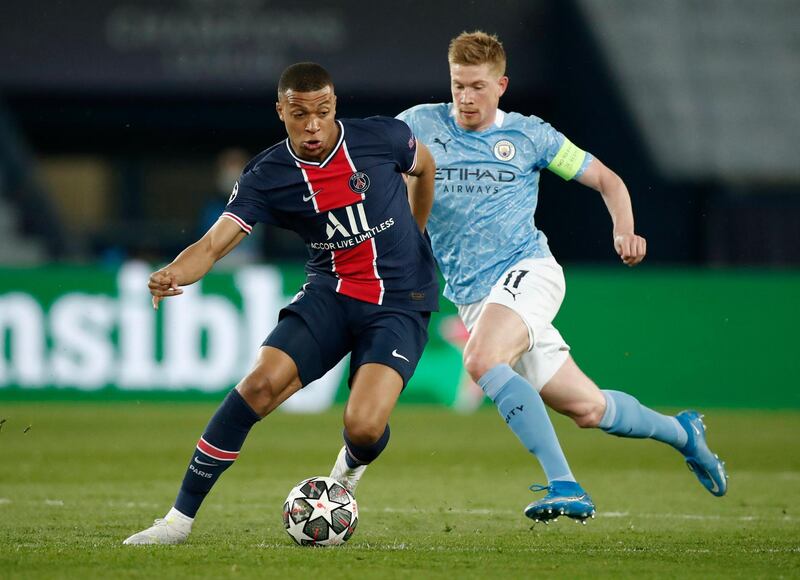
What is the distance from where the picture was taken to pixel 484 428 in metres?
11.8

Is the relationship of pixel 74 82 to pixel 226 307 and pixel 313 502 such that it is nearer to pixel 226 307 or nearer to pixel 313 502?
pixel 226 307

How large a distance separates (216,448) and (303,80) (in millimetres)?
1525

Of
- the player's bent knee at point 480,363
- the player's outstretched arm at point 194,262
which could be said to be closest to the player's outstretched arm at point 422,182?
the player's bent knee at point 480,363

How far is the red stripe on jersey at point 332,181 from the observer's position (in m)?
5.91

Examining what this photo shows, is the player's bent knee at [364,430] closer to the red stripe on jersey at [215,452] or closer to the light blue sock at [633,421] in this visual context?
the red stripe on jersey at [215,452]

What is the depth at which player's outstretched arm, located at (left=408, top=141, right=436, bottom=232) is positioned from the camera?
6168 millimetres

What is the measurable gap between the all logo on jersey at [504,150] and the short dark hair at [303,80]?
37.8 inches

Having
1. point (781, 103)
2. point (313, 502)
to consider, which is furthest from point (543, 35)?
point (313, 502)

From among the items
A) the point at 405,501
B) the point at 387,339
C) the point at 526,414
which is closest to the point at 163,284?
the point at 387,339

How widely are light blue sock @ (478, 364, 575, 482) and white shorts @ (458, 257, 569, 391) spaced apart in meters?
0.31

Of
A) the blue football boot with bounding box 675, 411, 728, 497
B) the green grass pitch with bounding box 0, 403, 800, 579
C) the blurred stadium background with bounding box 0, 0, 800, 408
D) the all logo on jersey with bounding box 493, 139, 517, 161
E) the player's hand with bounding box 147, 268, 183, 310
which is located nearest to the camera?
the green grass pitch with bounding box 0, 403, 800, 579

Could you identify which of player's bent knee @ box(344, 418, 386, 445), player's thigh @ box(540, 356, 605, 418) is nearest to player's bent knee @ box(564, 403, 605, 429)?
player's thigh @ box(540, 356, 605, 418)

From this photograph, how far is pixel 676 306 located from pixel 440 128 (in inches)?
273

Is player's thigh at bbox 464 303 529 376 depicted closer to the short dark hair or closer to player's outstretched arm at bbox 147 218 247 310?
player's outstretched arm at bbox 147 218 247 310
